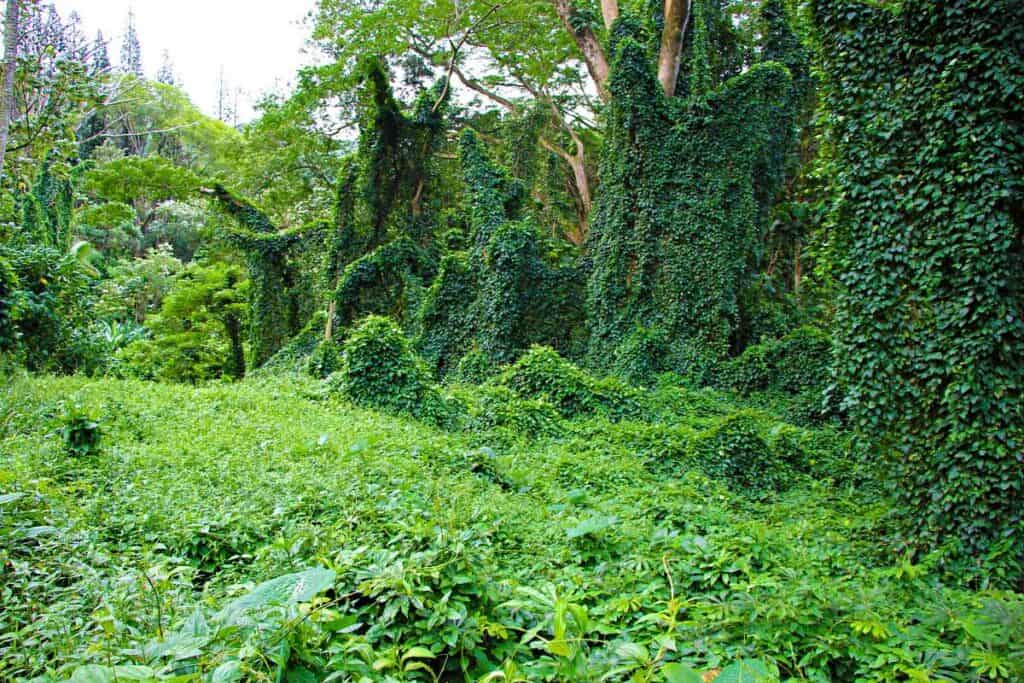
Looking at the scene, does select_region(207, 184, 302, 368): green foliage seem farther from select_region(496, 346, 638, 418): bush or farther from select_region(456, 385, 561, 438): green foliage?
select_region(456, 385, 561, 438): green foliage

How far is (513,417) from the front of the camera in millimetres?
8797

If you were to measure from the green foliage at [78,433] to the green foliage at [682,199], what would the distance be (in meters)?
10.1

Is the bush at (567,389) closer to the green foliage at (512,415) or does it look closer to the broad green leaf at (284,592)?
the green foliage at (512,415)

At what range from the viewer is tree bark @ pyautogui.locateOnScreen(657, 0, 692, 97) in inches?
564

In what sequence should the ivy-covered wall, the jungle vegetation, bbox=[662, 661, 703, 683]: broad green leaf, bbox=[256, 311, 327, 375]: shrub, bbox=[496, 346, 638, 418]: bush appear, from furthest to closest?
bbox=[256, 311, 327, 375]: shrub < the ivy-covered wall < bbox=[496, 346, 638, 418]: bush < the jungle vegetation < bbox=[662, 661, 703, 683]: broad green leaf

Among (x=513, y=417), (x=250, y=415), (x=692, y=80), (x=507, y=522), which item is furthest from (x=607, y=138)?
(x=507, y=522)

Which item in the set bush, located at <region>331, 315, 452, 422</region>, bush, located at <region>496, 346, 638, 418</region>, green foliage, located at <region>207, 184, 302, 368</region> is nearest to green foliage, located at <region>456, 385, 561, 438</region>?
bush, located at <region>496, 346, 638, 418</region>

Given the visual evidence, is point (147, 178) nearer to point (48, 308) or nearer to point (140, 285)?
point (140, 285)

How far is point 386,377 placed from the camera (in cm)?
1059

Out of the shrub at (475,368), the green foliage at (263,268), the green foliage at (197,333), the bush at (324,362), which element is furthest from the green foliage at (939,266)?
the green foliage at (197,333)

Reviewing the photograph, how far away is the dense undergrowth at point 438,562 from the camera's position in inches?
90.9

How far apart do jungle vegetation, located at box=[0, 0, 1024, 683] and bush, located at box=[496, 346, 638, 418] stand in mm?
62

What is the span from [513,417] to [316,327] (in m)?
9.95

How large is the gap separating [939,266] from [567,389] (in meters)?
5.91
